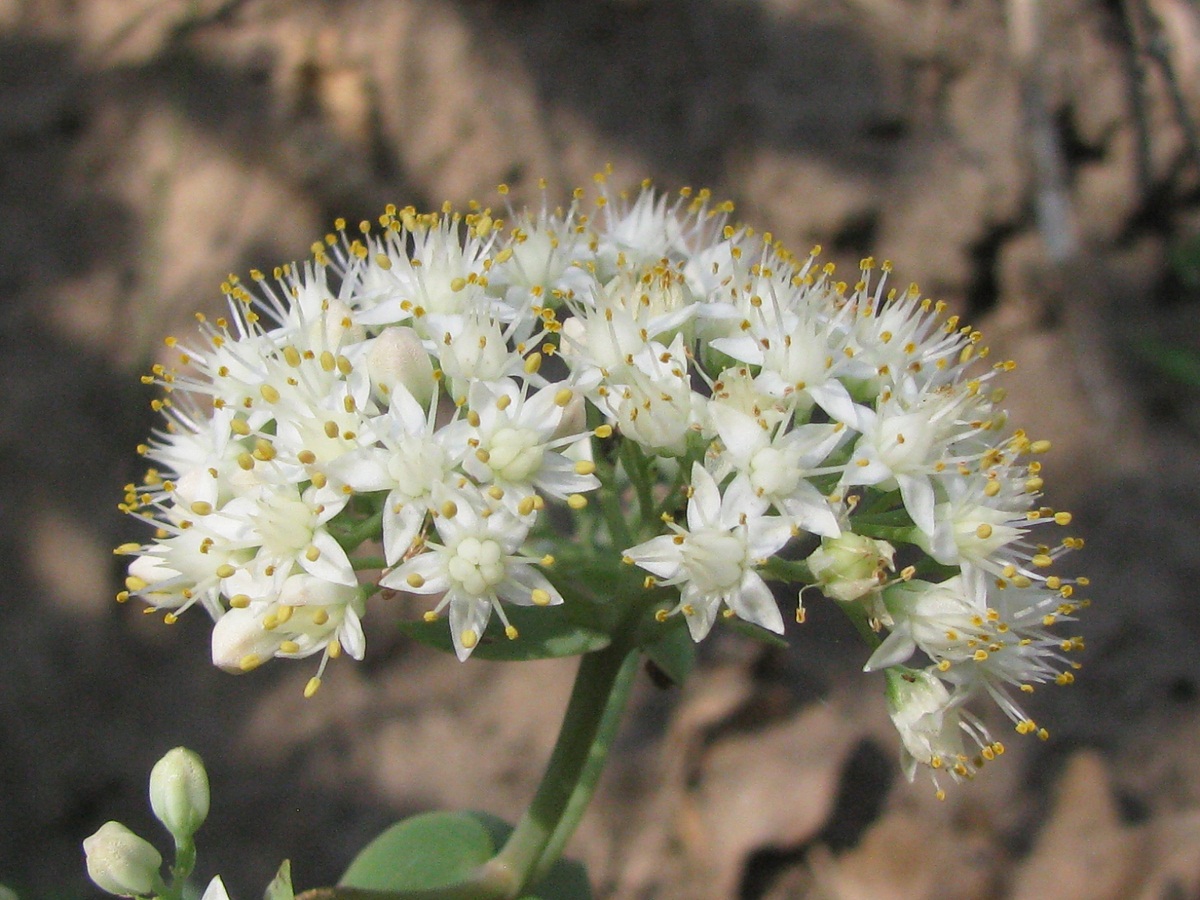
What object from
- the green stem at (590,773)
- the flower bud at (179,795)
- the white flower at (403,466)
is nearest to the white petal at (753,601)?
the green stem at (590,773)

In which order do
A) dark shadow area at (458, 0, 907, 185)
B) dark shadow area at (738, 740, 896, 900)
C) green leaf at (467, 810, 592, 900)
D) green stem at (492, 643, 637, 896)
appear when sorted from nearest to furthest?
green stem at (492, 643, 637, 896)
green leaf at (467, 810, 592, 900)
dark shadow area at (738, 740, 896, 900)
dark shadow area at (458, 0, 907, 185)

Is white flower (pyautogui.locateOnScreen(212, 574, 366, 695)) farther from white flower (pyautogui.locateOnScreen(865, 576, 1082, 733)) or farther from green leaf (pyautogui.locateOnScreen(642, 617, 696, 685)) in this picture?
white flower (pyautogui.locateOnScreen(865, 576, 1082, 733))

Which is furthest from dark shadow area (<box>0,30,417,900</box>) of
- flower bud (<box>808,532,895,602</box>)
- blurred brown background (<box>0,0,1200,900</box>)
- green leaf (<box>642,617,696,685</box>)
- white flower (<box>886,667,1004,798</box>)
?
flower bud (<box>808,532,895,602</box>)

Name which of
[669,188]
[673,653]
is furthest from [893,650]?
[669,188]

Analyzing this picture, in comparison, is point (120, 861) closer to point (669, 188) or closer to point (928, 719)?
point (928, 719)

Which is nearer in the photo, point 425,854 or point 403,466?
point 403,466

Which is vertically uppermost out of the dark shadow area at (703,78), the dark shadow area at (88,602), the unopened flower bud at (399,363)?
the dark shadow area at (703,78)

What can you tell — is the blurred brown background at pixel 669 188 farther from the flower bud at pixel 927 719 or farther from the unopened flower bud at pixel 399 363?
the unopened flower bud at pixel 399 363
